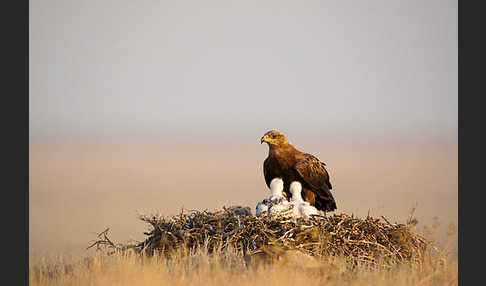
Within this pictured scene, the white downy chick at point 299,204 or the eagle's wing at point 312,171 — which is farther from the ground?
the eagle's wing at point 312,171

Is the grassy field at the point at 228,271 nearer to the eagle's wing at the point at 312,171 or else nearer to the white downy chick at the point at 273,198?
the white downy chick at the point at 273,198

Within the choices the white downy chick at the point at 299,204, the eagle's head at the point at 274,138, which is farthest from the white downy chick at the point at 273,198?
the eagle's head at the point at 274,138

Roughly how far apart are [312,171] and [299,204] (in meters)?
1.34

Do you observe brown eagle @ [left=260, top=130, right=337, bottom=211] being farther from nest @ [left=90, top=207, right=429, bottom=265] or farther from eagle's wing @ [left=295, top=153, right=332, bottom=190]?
nest @ [left=90, top=207, right=429, bottom=265]

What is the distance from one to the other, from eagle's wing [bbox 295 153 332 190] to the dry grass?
1461 mm

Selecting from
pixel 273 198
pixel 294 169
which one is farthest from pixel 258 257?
pixel 294 169

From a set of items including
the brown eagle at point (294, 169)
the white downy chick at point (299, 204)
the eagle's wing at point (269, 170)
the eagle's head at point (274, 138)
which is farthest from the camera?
the eagle's wing at point (269, 170)

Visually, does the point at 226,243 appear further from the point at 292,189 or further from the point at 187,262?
the point at 292,189

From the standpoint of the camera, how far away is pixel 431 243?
464 inches

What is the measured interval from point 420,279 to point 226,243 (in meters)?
3.05

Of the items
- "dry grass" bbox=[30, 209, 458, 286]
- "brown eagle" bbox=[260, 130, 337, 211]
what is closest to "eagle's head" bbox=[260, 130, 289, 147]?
"brown eagle" bbox=[260, 130, 337, 211]

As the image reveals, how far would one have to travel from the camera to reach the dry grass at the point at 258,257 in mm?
9758

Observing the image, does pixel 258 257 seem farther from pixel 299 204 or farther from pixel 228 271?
pixel 299 204

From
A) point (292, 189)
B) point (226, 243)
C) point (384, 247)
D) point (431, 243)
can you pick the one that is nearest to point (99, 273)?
point (226, 243)
